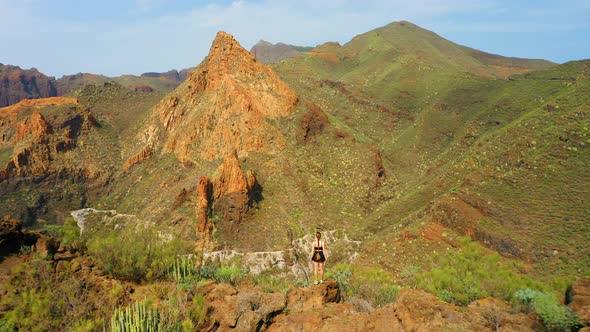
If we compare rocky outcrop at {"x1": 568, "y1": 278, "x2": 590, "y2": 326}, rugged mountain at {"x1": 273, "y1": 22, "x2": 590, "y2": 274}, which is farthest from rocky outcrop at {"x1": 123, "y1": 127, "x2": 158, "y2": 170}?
rocky outcrop at {"x1": 568, "y1": 278, "x2": 590, "y2": 326}

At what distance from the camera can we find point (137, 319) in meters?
9.51

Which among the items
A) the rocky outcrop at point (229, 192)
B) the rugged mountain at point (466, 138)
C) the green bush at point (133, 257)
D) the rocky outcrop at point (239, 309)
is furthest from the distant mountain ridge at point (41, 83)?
the rocky outcrop at point (239, 309)

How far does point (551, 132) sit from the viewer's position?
1190 inches

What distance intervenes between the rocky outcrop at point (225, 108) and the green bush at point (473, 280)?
96.8ft

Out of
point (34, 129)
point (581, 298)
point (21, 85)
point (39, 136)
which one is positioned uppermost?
point (21, 85)

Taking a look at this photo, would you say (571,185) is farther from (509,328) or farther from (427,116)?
(427,116)

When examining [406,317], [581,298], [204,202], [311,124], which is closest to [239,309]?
[406,317]

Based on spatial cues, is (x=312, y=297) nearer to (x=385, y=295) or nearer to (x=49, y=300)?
(x=385, y=295)

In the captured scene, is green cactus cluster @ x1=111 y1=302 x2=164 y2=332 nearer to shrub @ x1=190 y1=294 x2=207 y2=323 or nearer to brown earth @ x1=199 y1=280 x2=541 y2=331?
shrub @ x1=190 y1=294 x2=207 y2=323

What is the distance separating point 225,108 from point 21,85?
124 meters

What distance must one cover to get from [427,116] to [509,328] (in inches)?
2168

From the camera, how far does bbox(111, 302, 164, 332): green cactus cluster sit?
9453mm

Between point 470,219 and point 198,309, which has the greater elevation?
point 198,309

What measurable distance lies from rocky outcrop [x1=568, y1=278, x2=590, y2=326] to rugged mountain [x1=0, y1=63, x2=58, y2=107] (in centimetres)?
15573
